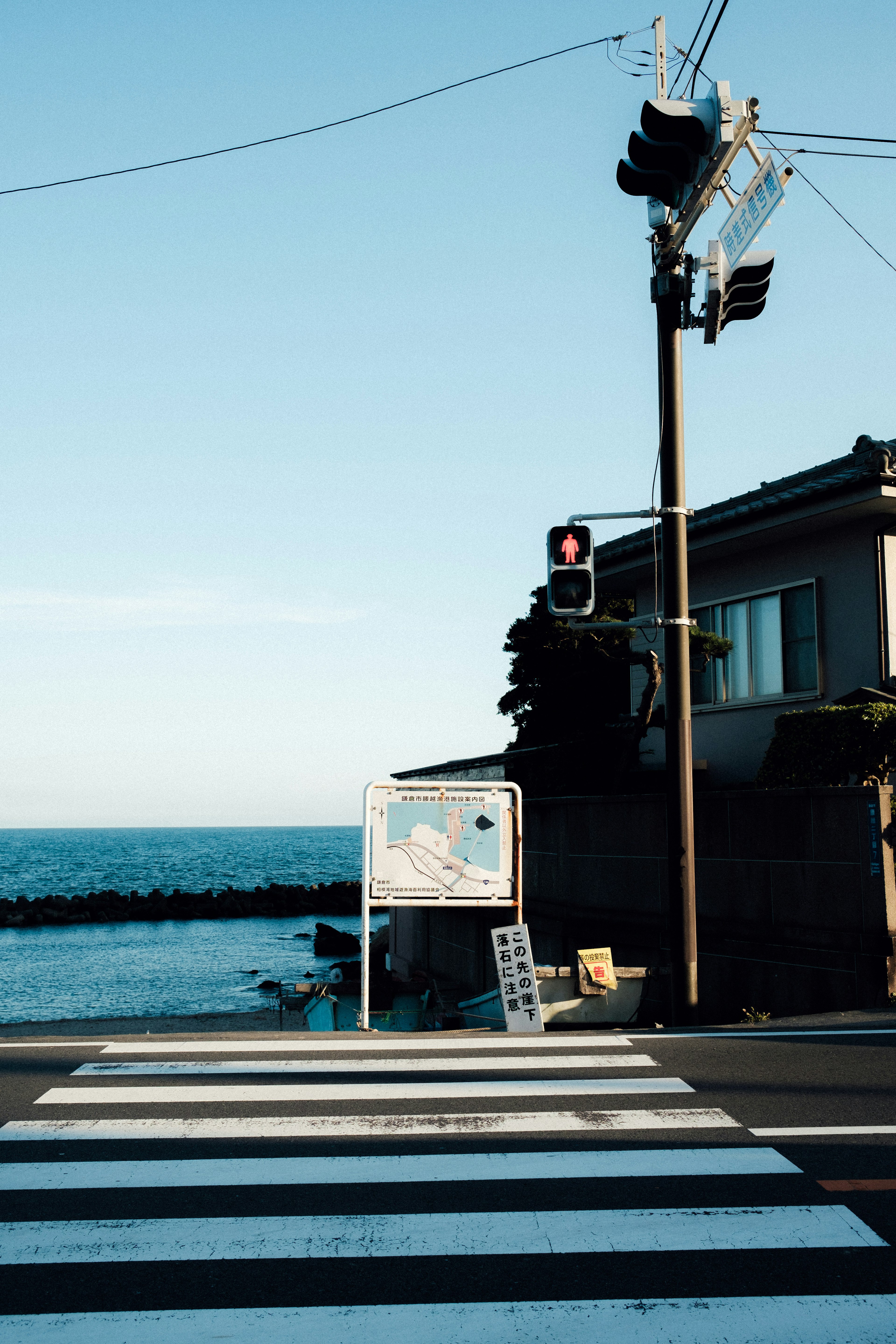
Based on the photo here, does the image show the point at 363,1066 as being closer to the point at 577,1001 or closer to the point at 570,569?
the point at 577,1001

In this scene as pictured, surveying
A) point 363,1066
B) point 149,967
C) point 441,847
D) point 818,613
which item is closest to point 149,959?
point 149,967

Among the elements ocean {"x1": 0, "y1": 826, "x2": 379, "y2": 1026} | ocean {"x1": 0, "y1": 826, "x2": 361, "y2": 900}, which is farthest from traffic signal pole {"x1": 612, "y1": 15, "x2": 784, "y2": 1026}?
ocean {"x1": 0, "y1": 826, "x2": 361, "y2": 900}

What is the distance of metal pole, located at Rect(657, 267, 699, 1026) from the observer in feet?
32.5

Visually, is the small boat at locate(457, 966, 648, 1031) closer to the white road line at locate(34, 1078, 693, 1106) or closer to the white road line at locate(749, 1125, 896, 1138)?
the white road line at locate(34, 1078, 693, 1106)

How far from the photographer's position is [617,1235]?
4523mm

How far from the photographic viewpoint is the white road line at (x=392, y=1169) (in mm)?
5207

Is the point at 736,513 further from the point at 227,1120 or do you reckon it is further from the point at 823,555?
the point at 227,1120

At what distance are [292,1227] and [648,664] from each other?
28.9 ft

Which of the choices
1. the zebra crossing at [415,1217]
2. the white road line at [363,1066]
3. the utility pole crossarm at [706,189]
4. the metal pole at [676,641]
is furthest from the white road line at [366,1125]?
the utility pole crossarm at [706,189]

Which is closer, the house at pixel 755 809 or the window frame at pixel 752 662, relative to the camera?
the house at pixel 755 809

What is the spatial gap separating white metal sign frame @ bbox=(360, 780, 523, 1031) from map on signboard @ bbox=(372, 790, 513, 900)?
0.06ft

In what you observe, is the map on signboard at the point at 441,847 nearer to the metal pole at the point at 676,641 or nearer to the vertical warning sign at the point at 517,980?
the vertical warning sign at the point at 517,980

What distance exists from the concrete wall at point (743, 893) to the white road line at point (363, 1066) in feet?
13.0

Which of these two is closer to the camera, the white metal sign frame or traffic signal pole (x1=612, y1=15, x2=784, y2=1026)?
traffic signal pole (x1=612, y1=15, x2=784, y2=1026)
